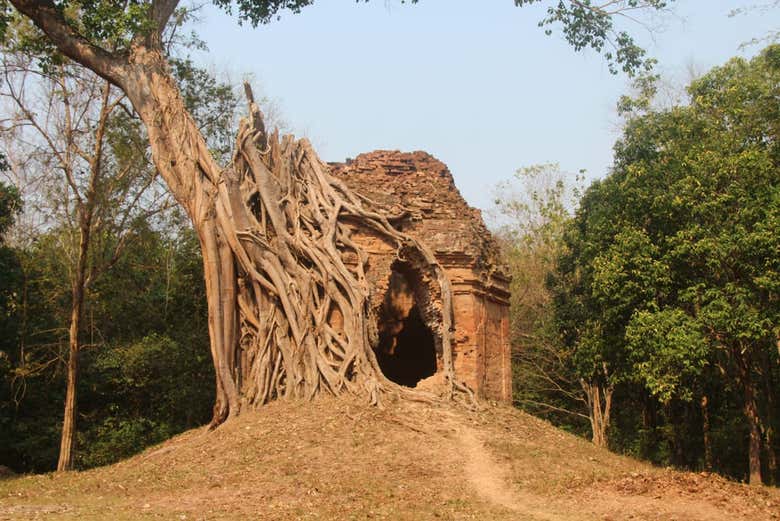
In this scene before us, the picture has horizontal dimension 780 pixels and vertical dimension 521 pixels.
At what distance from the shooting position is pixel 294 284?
13.5 metres

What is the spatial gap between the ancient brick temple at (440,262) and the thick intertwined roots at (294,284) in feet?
1.10

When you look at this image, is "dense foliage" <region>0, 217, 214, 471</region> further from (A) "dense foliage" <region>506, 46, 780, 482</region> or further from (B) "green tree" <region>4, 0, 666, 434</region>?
(A) "dense foliage" <region>506, 46, 780, 482</region>

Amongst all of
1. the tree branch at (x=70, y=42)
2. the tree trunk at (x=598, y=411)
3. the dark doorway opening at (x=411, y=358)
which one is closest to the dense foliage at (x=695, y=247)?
the tree trunk at (x=598, y=411)

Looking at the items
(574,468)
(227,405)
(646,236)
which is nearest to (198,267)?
(227,405)

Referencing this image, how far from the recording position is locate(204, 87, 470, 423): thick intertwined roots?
512 inches

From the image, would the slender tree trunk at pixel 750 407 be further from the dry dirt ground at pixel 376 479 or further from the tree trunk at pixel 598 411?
the tree trunk at pixel 598 411

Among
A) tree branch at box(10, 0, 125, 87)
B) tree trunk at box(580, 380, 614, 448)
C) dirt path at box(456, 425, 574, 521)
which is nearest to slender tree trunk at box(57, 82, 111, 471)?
tree branch at box(10, 0, 125, 87)

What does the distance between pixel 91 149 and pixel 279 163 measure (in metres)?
3.86

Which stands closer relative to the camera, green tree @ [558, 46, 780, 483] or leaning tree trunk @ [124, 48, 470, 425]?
leaning tree trunk @ [124, 48, 470, 425]

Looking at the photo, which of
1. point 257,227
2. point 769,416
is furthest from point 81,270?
point 769,416

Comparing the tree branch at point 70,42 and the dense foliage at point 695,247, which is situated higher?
the tree branch at point 70,42

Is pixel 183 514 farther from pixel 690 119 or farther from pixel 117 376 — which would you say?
pixel 117 376

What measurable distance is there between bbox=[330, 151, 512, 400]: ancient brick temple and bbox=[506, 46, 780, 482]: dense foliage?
1939mm

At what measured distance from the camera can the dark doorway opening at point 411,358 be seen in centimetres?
1773
